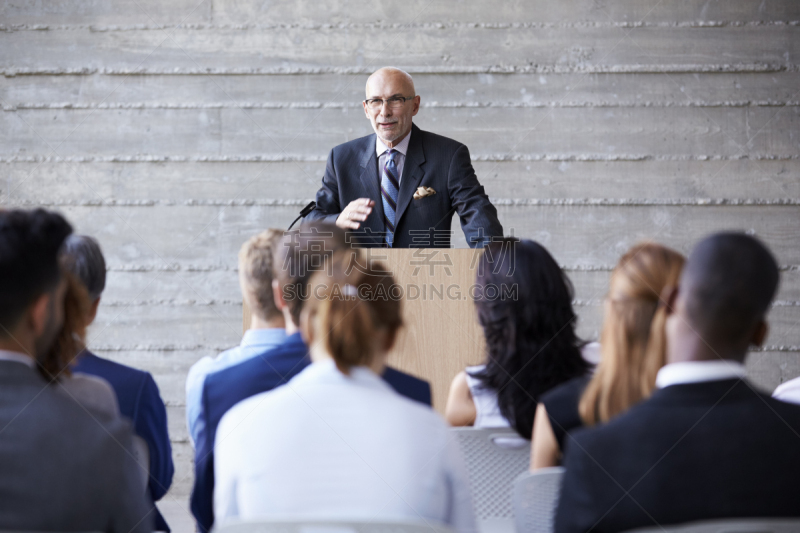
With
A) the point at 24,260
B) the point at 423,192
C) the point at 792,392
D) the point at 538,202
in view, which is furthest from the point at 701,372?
the point at 538,202

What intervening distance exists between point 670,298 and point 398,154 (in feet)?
6.60

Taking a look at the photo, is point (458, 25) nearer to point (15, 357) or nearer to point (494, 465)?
point (494, 465)

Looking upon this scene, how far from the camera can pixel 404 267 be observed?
2039 mm

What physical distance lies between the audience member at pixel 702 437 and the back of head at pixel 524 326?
1.48 feet

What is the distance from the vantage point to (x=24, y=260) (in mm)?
1020

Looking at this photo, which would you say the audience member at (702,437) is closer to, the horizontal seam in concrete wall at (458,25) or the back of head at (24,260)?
the back of head at (24,260)

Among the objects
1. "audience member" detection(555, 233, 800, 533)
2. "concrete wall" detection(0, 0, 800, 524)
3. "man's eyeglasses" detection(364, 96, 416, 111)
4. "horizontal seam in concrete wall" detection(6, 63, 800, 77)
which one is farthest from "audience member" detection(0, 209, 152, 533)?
"horizontal seam in concrete wall" detection(6, 63, 800, 77)

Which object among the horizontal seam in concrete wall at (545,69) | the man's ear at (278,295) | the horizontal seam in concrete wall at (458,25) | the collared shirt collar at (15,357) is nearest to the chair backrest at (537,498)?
the man's ear at (278,295)

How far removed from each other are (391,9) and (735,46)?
1.82 metres

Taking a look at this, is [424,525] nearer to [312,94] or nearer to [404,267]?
[404,267]

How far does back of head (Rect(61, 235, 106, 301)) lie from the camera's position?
1543mm

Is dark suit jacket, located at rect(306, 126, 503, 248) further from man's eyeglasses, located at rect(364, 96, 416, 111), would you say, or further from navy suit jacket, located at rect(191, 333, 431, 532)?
navy suit jacket, located at rect(191, 333, 431, 532)

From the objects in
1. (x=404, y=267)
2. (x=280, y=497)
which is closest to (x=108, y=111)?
(x=404, y=267)

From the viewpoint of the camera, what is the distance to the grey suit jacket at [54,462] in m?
0.91
